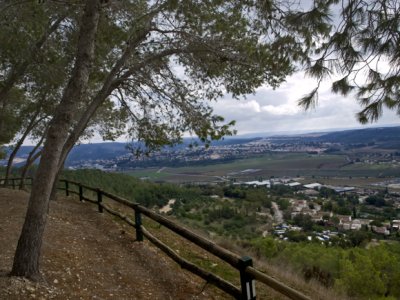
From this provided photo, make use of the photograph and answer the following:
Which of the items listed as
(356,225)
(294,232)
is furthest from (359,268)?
(356,225)

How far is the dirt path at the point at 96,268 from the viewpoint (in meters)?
4.73

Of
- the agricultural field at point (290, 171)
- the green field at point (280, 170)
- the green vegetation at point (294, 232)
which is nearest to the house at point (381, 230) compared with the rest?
the green vegetation at point (294, 232)

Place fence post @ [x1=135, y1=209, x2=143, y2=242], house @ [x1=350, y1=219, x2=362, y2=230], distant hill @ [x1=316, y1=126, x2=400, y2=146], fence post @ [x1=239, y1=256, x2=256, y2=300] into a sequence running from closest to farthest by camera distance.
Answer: fence post @ [x1=239, y1=256, x2=256, y2=300] < fence post @ [x1=135, y1=209, x2=143, y2=242] < house @ [x1=350, y1=219, x2=362, y2=230] < distant hill @ [x1=316, y1=126, x2=400, y2=146]

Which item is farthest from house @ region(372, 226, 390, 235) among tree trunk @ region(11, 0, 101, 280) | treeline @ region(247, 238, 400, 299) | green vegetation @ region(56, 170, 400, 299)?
tree trunk @ region(11, 0, 101, 280)

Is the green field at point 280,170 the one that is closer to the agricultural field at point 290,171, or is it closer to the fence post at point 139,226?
the agricultural field at point 290,171

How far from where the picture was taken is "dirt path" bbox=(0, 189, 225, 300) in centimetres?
473

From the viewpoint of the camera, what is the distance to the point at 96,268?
5.79 m

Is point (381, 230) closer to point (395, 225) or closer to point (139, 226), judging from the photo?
point (395, 225)

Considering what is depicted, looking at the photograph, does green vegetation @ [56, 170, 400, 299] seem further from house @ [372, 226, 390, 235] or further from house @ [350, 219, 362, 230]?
house @ [350, 219, 362, 230]

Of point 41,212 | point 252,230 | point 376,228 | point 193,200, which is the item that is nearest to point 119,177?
point 193,200

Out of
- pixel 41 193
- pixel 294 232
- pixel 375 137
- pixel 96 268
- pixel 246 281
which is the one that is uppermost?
pixel 41 193

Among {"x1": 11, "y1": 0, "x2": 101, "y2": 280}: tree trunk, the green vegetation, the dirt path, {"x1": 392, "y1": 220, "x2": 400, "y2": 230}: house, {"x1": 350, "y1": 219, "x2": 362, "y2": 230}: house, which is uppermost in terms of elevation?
{"x1": 11, "y1": 0, "x2": 101, "y2": 280}: tree trunk

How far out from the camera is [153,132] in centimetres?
1012

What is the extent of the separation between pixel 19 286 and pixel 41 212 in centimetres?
91
